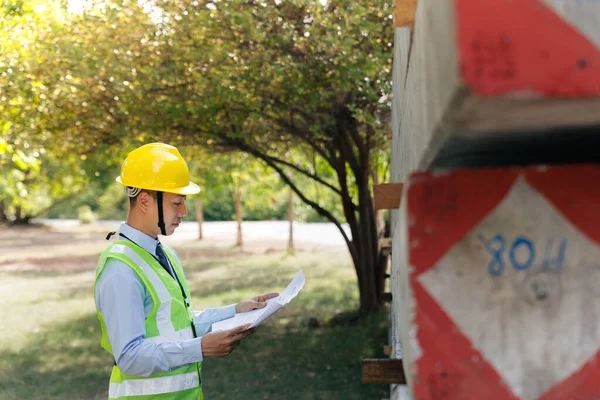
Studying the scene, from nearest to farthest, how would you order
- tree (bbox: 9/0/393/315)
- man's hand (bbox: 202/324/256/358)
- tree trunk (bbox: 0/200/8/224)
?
man's hand (bbox: 202/324/256/358), tree (bbox: 9/0/393/315), tree trunk (bbox: 0/200/8/224)

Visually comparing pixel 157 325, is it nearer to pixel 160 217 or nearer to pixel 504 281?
pixel 160 217

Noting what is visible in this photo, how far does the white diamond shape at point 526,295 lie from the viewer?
979 millimetres

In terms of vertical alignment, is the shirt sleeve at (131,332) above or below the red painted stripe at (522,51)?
below

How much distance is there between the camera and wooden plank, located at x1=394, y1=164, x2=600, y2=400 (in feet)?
3.18

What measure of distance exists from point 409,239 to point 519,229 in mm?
157

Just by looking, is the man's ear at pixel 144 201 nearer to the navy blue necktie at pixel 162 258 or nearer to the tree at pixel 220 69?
the navy blue necktie at pixel 162 258

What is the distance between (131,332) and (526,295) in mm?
2031

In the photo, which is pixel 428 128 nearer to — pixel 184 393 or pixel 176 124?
pixel 184 393

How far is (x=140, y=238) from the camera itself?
3064 millimetres

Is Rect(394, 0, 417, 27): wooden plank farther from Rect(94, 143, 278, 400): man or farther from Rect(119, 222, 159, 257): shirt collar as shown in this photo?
Rect(119, 222, 159, 257): shirt collar

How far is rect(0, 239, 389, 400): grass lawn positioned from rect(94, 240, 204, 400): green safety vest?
5.07 meters

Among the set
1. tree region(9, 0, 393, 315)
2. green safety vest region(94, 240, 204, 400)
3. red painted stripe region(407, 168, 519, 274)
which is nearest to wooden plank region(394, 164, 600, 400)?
red painted stripe region(407, 168, 519, 274)

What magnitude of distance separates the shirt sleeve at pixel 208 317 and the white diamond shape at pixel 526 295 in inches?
100

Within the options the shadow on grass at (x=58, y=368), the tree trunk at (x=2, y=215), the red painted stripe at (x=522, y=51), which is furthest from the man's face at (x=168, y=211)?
the tree trunk at (x=2, y=215)
